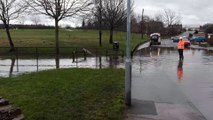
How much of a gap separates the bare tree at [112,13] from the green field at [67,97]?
33951mm

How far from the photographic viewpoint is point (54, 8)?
108 ft

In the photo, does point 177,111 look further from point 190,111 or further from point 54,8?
point 54,8

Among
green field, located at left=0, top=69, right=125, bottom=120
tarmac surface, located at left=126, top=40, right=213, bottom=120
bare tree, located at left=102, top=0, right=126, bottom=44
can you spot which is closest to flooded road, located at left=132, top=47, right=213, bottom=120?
tarmac surface, located at left=126, top=40, right=213, bottom=120

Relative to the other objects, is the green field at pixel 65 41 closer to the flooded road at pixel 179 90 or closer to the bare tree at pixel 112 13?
the bare tree at pixel 112 13

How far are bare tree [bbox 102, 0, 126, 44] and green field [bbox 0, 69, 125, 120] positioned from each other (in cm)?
3395

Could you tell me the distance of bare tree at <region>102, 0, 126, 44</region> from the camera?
47125mm

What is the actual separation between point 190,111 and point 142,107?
3.99 feet

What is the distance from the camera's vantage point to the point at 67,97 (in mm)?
9391

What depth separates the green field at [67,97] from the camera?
302 inches

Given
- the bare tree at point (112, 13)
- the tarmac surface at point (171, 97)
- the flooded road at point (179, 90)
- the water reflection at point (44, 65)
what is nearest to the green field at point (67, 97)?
the tarmac surface at point (171, 97)

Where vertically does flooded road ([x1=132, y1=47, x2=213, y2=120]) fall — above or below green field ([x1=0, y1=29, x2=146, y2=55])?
below

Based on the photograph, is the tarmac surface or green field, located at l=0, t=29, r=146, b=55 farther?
green field, located at l=0, t=29, r=146, b=55

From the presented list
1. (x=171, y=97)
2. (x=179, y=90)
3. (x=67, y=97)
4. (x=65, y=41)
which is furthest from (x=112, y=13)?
(x=67, y=97)

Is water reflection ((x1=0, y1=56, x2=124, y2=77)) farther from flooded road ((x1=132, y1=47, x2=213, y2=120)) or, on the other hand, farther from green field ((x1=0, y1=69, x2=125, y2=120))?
green field ((x1=0, y1=69, x2=125, y2=120))
